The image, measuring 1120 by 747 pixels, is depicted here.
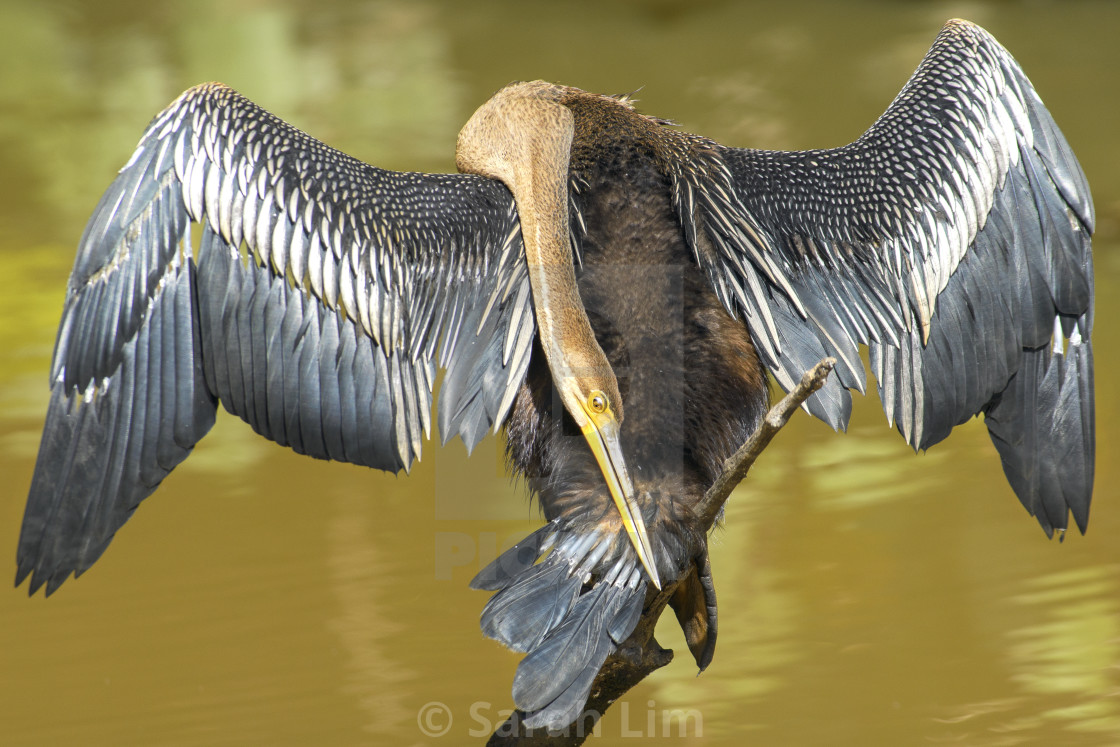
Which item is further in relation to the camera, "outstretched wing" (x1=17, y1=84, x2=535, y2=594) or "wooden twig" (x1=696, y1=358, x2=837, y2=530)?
"outstretched wing" (x1=17, y1=84, x2=535, y2=594)

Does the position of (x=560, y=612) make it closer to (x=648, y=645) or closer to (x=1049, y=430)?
(x=648, y=645)

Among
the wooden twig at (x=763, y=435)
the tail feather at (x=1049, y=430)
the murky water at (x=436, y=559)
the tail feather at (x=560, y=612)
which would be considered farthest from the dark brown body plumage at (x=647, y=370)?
the tail feather at (x=1049, y=430)

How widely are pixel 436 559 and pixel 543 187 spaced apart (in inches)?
99.5

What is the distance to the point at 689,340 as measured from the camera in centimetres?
310

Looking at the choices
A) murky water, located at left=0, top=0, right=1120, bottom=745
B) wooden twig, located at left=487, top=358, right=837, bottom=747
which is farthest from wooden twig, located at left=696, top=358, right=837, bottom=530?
murky water, located at left=0, top=0, right=1120, bottom=745

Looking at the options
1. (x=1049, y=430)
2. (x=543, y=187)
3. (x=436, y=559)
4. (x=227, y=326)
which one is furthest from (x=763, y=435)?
(x=436, y=559)

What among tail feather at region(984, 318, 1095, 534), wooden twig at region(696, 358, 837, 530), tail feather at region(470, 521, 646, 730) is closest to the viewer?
wooden twig at region(696, 358, 837, 530)

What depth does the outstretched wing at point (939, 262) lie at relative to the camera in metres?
3.14

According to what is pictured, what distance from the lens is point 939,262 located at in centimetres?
335

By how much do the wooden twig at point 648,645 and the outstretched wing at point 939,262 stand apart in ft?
1.28

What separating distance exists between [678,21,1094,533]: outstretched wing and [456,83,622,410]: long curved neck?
0.33 meters

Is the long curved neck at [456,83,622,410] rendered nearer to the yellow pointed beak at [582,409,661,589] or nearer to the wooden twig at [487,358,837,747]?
the yellow pointed beak at [582,409,661,589]

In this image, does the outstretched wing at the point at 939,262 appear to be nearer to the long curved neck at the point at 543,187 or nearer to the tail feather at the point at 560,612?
the long curved neck at the point at 543,187

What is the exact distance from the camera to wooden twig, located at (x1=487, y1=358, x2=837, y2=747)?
2373 mm
